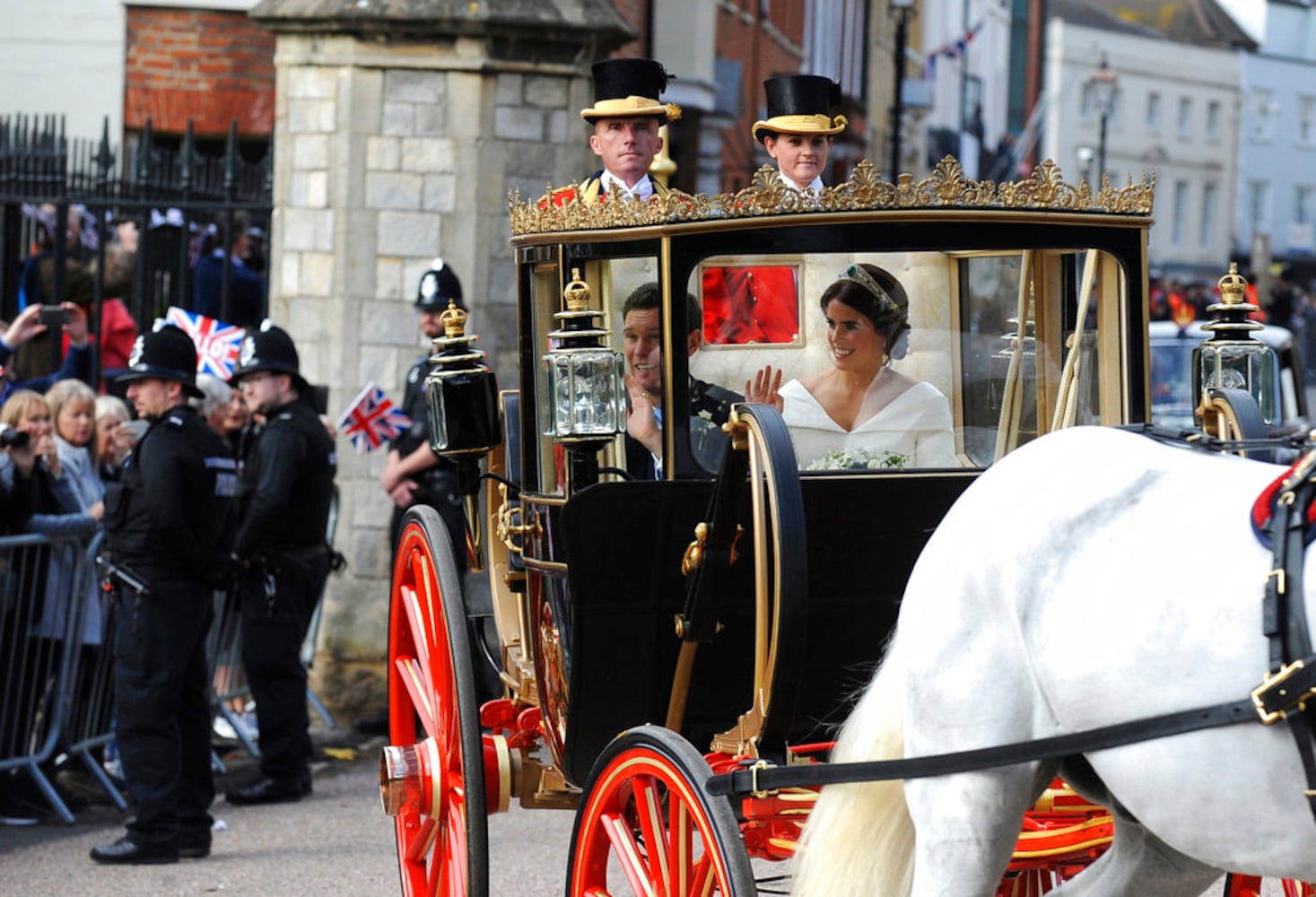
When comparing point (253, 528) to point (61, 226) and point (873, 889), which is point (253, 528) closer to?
point (61, 226)

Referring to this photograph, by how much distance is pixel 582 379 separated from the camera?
183 inches

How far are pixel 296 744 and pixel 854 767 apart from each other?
5150mm

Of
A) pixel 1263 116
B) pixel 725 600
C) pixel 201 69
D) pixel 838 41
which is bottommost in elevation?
pixel 725 600

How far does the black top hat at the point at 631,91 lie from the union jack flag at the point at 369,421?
3615 millimetres

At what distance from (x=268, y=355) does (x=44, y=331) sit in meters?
2.22

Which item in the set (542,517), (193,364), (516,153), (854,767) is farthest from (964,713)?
(516,153)

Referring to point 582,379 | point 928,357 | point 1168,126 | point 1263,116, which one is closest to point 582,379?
point 582,379

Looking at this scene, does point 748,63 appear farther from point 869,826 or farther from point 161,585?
point 869,826

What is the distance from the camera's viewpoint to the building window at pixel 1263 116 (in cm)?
7650

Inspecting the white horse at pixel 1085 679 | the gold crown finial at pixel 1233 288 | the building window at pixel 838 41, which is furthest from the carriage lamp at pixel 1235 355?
the building window at pixel 838 41

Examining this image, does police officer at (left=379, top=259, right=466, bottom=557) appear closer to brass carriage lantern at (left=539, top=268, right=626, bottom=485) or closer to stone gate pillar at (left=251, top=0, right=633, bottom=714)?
stone gate pillar at (left=251, top=0, right=633, bottom=714)

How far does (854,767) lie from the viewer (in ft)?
13.0

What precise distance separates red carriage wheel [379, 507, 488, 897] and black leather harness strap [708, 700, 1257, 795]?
1463 millimetres

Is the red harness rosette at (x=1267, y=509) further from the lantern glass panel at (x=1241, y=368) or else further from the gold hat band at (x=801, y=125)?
the gold hat band at (x=801, y=125)
